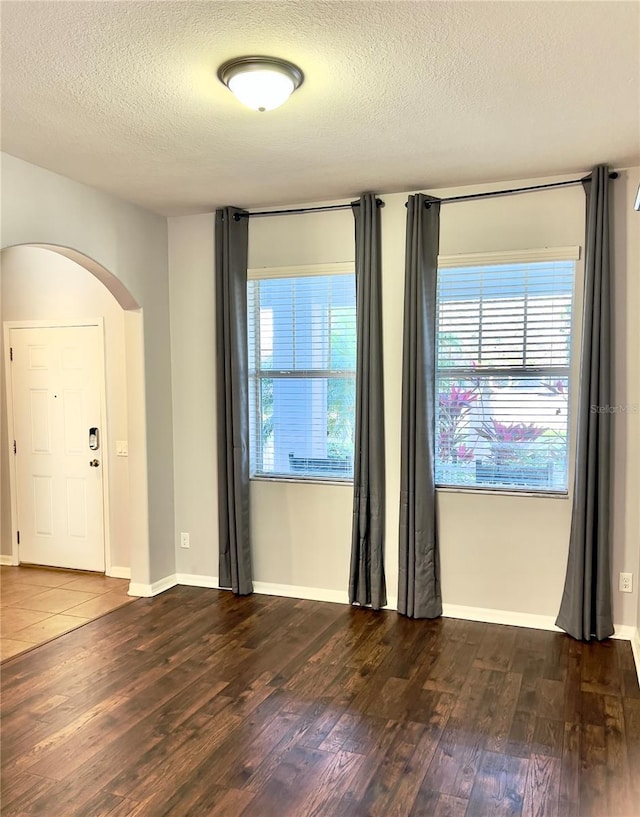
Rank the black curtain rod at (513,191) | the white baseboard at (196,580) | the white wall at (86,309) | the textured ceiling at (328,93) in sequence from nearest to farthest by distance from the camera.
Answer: the textured ceiling at (328,93) → the black curtain rod at (513,191) → the white baseboard at (196,580) → the white wall at (86,309)

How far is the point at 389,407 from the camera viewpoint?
4.21 m

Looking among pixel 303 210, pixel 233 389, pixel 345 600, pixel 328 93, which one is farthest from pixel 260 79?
pixel 345 600

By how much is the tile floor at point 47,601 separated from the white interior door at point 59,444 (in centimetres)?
20

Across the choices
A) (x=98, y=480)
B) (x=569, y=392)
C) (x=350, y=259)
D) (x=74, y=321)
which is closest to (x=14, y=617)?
(x=98, y=480)

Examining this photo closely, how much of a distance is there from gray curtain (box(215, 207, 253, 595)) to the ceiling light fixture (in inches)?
79.9

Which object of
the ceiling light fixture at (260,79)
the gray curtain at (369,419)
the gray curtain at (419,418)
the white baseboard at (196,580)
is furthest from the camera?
Answer: the white baseboard at (196,580)

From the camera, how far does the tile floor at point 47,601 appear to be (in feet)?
12.8

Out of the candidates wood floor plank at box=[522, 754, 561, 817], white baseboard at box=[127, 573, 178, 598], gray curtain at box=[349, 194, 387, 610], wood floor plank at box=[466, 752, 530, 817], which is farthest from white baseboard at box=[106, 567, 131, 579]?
wood floor plank at box=[522, 754, 561, 817]

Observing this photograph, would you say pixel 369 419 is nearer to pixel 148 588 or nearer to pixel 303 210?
pixel 303 210

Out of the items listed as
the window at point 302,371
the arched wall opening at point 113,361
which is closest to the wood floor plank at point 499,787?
the window at point 302,371

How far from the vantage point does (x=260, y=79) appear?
2.39 meters

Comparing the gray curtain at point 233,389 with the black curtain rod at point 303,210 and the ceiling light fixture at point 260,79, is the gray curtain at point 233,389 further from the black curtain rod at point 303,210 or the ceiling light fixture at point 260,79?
the ceiling light fixture at point 260,79

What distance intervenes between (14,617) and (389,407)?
2855 mm

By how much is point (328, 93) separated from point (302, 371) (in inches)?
84.2
